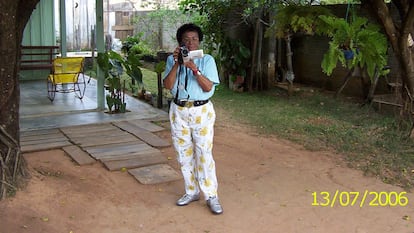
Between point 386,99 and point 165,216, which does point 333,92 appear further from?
point 165,216

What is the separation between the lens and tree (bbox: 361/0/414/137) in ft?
16.7

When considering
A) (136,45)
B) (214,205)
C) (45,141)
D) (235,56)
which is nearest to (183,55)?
(214,205)

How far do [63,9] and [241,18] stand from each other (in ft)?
11.3

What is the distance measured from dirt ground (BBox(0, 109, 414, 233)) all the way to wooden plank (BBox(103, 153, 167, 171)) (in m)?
0.11

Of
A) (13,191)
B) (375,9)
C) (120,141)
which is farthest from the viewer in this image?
(120,141)

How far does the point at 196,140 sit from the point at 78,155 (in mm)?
1963

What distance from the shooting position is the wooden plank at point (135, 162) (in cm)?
462

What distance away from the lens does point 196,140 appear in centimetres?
347

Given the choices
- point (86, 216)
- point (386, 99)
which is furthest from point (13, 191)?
point (386, 99)

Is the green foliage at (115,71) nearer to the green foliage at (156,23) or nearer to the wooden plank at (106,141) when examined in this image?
the wooden plank at (106,141)

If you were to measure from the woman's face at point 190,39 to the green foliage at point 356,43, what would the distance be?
2.20 meters

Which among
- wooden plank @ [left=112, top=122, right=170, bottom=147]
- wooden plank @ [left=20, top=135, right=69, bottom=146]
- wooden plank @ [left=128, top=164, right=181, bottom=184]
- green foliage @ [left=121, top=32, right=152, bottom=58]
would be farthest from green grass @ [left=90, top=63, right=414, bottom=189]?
green foliage @ [left=121, top=32, right=152, bottom=58]

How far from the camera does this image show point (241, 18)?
9.40 m

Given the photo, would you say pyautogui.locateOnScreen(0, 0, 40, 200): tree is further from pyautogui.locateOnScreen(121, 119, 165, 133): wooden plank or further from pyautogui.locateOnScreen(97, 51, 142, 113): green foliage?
pyautogui.locateOnScreen(97, 51, 142, 113): green foliage
